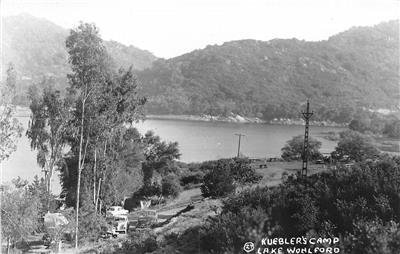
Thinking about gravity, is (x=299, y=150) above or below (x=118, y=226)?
above

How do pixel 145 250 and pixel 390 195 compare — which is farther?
pixel 145 250

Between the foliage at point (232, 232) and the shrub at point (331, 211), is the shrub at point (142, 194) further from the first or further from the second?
the foliage at point (232, 232)

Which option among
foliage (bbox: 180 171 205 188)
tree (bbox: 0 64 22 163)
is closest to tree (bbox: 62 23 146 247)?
tree (bbox: 0 64 22 163)

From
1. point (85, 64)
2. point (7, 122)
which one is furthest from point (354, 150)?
point (7, 122)

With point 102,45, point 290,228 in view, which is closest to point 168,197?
point 102,45

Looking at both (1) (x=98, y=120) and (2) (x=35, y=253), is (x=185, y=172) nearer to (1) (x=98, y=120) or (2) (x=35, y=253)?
(1) (x=98, y=120)

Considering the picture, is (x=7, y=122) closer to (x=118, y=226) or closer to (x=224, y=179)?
(x=118, y=226)
